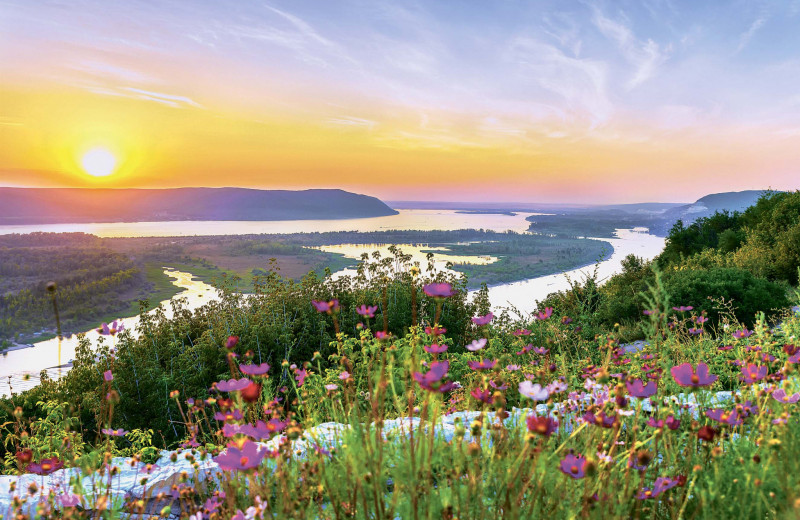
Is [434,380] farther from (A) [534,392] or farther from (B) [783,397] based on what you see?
(B) [783,397]

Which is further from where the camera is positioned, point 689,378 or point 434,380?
point 689,378

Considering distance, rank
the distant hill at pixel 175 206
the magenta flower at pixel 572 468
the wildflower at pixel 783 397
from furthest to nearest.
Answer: the distant hill at pixel 175 206, the wildflower at pixel 783 397, the magenta flower at pixel 572 468

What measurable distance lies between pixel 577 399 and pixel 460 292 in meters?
6.41

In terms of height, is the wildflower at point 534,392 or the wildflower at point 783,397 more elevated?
the wildflower at point 534,392

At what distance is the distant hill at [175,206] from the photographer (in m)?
57.7

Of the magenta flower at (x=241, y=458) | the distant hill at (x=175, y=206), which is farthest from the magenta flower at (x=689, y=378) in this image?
the distant hill at (x=175, y=206)

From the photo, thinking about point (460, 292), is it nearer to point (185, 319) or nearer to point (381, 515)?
point (185, 319)

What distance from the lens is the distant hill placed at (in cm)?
5772

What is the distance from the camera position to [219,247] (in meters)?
37.0

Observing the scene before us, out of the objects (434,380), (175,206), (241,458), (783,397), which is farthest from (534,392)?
(175,206)

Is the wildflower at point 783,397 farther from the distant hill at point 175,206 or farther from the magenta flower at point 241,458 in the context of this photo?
the distant hill at point 175,206

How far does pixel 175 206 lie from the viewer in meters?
94.3

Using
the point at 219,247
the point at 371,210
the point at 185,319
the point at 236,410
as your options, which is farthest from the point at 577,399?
the point at 371,210

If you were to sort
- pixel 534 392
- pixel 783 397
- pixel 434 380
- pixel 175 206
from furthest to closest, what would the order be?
pixel 175 206 < pixel 783 397 < pixel 534 392 < pixel 434 380
